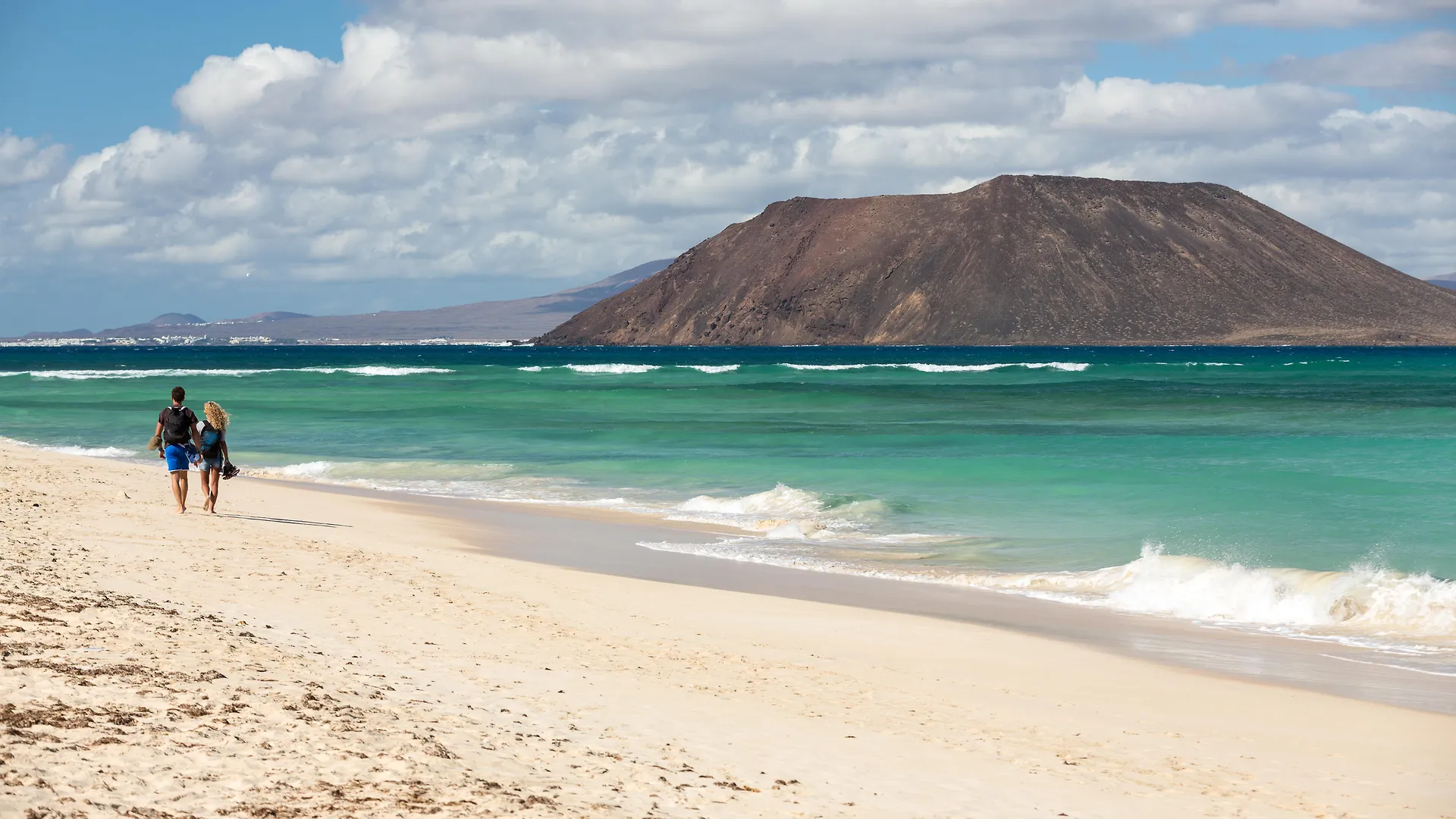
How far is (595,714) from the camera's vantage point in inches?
274

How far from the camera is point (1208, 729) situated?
24.9 feet

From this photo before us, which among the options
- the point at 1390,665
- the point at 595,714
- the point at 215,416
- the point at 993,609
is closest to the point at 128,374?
the point at 215,416

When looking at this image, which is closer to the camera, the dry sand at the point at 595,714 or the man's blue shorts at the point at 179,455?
the dry sand at the point at 595,714

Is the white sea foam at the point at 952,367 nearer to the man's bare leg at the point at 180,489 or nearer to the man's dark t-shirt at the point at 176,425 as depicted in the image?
the man's bare leg at the point at 180,489

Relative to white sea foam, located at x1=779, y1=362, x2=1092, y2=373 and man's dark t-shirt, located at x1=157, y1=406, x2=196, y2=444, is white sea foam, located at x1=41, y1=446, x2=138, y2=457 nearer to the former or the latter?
man's dark t-shirt, located at x1=157, y1=406, x2=196, y2=444

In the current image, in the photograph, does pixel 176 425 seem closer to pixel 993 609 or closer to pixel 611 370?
pixel 993 609

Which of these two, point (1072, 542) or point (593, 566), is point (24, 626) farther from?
point (1072, 542)

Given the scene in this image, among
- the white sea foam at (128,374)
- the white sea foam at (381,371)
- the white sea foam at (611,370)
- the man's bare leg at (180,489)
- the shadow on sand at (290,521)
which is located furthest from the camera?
the white sea foam at (611,370)

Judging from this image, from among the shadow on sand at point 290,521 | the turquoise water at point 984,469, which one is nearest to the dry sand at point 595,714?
the turquoise water at point 984,469

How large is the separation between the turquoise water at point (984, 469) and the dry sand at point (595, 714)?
157 inches

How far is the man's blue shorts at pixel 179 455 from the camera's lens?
51.7 feet

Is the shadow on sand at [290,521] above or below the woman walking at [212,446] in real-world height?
below

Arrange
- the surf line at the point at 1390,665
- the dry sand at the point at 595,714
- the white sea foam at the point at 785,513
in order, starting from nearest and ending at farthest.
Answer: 1. the dry sand at the point at 595,714
2. the surf line at the point at 1390,665
3. the white sea foam at the point at 785,513

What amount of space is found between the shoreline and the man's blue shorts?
3.41 metres
